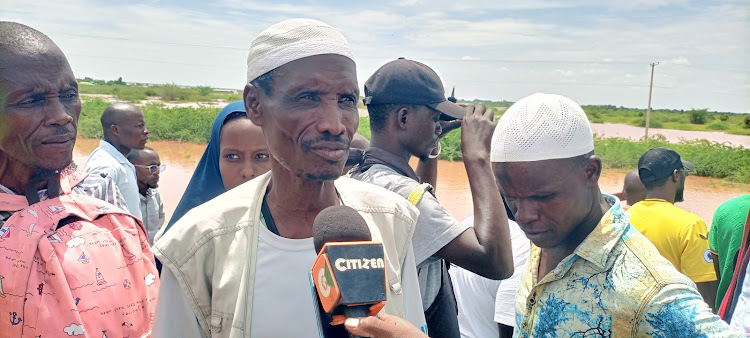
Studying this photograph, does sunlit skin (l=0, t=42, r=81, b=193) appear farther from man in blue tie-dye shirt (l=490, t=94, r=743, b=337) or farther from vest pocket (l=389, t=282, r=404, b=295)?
man in blue tie-dye shirt (l=490, t=94, r=743, b=337)

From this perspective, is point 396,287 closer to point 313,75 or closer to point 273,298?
point 273,298

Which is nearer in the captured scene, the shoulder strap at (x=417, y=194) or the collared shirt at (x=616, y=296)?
the collared shirt at (x=616, y=296)

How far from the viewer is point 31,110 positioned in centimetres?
179

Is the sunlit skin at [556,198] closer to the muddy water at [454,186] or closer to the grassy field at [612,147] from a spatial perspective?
the muddy water at [454,186]

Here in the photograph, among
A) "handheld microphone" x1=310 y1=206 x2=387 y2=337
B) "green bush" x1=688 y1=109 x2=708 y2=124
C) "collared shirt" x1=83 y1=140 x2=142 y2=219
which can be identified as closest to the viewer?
"handheld microphone" x1=310 y1=206 x2=387 y2=337

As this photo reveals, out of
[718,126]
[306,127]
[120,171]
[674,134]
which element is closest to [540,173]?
[306,127]

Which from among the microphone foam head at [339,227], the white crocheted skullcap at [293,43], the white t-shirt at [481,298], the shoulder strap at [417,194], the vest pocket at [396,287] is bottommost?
the white t-shirt at [481,298]

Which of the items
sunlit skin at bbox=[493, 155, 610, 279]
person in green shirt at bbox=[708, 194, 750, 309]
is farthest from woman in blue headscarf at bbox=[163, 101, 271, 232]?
person in green shirt at bbox=[708, 194, 750, 309]

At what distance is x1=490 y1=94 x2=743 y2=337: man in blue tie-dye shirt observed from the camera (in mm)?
1742

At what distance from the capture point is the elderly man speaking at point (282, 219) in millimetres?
1599

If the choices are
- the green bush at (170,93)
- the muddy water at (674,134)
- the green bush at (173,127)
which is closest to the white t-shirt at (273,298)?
the green bush at (173,127)

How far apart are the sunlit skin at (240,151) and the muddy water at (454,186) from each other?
14.0 m

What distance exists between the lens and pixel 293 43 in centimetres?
170

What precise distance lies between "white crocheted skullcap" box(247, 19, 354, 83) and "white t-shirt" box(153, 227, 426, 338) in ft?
1.68
